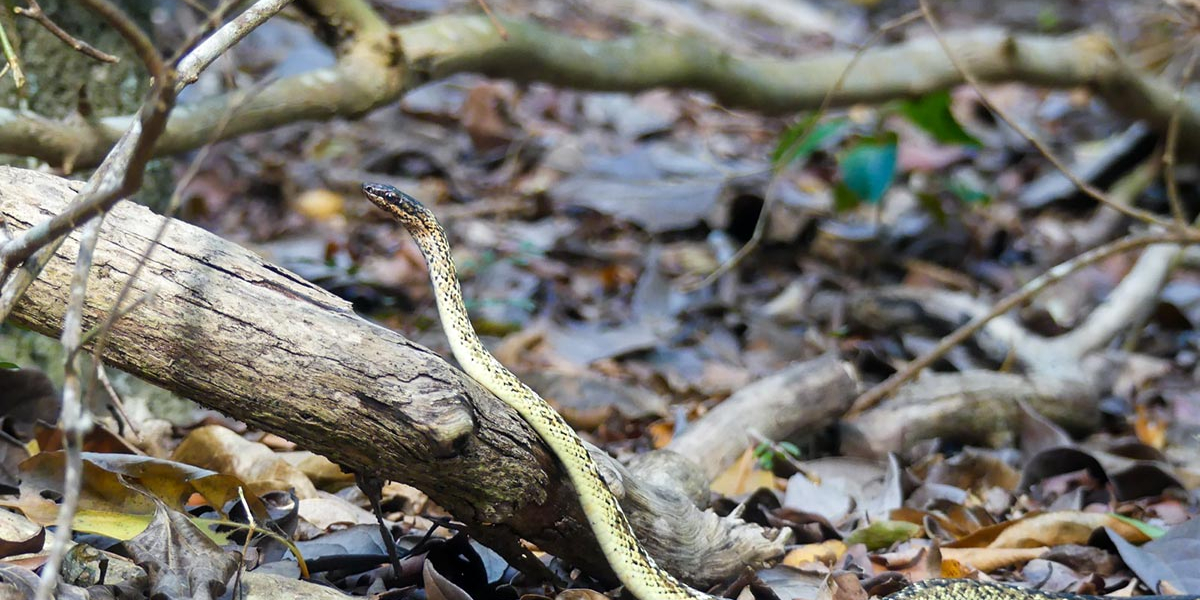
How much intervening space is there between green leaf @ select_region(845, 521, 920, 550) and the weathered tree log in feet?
5.93

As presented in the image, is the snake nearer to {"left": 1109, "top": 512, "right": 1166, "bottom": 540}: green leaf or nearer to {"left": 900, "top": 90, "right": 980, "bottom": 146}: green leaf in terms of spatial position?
{"left": 1109, "top": 512, "right": 1166, "bottom": 540}: green leaf

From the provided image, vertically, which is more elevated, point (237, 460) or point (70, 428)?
point (70, 428)

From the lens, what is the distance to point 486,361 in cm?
317

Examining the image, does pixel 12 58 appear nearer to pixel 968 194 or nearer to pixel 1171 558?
pixel 1171 558

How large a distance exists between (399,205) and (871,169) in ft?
16.1

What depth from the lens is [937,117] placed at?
781cm

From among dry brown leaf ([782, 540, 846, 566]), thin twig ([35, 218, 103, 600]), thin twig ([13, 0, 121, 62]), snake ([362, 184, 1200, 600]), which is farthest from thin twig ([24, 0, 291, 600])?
dry brown leaf ([782, 540, 846, 566])

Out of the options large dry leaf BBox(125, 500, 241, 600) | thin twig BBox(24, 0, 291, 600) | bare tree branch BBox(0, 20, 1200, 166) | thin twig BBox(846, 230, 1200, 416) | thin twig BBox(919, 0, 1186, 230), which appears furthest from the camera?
thin twig BBox(846, 230, 1200, 416)

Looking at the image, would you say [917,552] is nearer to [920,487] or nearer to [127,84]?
[920,487]

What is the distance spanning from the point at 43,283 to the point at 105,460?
93 centimetres

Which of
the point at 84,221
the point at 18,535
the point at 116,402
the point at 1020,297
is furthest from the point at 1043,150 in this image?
the point at 18,535

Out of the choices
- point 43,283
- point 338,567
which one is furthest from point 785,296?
point 43,283

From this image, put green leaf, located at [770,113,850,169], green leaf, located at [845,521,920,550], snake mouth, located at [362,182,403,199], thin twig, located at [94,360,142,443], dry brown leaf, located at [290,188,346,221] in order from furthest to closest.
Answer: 1. dry brown leaf, located at [290,188,346,221]
2. green leaf, located at [770,113,850,169]
3. green leaf, located at [845,521,920,550]
4. thin twig, located at [94,360,142,443]
5. snake mouth, located at [362,182,403,199]

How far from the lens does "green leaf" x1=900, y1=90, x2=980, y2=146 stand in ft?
25.0
